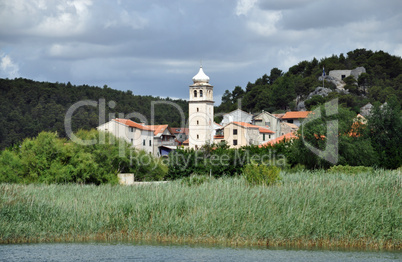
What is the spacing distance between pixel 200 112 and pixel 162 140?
1171 centimetres

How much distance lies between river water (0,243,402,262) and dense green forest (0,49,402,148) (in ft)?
175

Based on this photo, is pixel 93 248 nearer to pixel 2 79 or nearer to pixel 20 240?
pixel 20 240

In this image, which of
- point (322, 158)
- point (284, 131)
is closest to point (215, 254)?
point (322, 158)

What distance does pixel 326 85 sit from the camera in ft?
395

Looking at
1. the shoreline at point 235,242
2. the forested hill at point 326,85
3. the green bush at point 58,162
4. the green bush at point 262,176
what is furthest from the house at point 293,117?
the shoreline at point 235,242

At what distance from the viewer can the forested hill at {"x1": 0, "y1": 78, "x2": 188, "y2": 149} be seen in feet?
268

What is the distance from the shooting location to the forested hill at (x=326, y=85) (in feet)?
375

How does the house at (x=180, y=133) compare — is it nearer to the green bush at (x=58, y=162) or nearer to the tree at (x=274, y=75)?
the tree at (x=274, y=75)

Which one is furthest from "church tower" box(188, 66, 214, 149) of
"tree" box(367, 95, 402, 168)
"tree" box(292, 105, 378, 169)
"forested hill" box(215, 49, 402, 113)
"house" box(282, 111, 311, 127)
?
"tree" box(292, 105, 378, 169)

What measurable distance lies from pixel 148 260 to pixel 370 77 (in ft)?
384

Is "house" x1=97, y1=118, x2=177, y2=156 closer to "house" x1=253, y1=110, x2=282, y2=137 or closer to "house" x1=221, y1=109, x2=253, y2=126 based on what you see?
"house" x1=221, y1=109, x2=253, y2=126

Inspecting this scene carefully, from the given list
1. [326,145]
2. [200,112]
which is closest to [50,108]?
[200,112]

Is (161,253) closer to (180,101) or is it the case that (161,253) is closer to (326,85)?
(326,85)

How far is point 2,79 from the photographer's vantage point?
104938 millimetres
